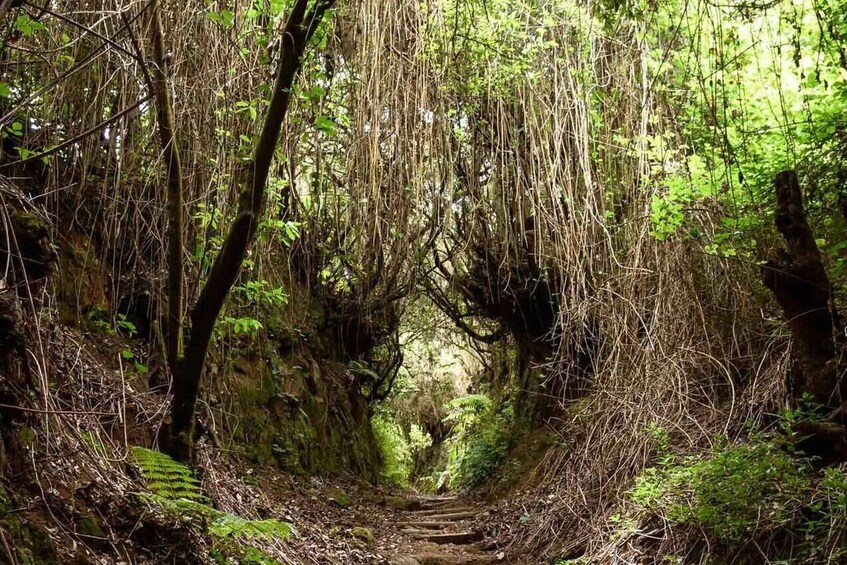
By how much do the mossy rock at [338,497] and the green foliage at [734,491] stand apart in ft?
12.2

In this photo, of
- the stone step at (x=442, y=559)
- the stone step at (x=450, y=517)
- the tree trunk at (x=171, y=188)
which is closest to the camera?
the tree trunk at (x=171, y=188)

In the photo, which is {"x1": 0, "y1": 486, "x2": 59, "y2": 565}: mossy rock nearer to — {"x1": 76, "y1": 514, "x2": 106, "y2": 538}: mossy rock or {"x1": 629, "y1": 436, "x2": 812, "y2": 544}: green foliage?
{"x1": 76, "y1": 514, "x2": 106, "y2": 538}: mossy rock

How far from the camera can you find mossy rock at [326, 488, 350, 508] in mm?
6207

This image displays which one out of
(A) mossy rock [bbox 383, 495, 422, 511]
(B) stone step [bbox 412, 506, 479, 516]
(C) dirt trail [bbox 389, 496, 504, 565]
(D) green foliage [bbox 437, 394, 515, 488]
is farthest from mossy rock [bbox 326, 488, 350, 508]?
(D) green foliage [bbox 437, 394, 515, 488]

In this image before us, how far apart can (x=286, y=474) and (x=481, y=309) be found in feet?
13.5

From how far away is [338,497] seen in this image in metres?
6.46

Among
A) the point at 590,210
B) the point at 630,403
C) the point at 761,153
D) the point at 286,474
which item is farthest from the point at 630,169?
the point at 286,474

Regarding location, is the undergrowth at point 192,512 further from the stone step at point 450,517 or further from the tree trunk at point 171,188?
the stone step at point 450,517

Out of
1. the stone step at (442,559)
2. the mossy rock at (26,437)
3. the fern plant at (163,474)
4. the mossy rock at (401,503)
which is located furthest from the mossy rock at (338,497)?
the mossy rock at (26,437)

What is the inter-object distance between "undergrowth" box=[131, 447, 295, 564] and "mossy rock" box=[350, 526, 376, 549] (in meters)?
2.23

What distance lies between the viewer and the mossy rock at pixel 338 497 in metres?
6.21

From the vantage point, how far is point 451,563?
15.5ft

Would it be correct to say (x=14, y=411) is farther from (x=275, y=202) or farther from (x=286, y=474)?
(x=286, y=474)

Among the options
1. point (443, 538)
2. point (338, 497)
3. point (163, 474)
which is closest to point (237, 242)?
point (163, 474)
